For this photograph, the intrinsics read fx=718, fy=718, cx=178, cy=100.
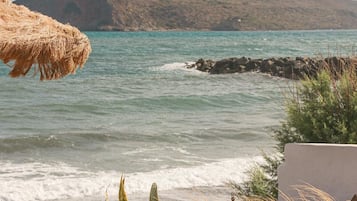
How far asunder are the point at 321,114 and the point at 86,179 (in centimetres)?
466

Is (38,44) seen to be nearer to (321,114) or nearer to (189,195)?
(321,114)

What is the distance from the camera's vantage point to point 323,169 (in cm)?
590

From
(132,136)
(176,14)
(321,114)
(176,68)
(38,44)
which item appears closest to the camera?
(38,44)

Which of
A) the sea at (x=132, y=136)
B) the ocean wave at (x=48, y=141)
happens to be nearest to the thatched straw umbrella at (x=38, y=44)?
the sea at (x=132, y=136)

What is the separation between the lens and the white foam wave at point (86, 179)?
32.6ft

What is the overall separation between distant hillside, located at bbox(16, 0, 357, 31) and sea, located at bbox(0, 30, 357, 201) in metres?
82.9

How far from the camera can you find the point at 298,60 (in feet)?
110

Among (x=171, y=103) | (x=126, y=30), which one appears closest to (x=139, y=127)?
(x=171, y=103)

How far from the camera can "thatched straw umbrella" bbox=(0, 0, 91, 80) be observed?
477 centimetres

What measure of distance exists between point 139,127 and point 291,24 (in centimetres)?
10855

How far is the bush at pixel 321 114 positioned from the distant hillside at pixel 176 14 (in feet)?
333

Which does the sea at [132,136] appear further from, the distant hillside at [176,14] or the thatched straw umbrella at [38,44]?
the distant hillside at [176,14]

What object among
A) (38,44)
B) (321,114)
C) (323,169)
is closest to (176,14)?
(321,114)

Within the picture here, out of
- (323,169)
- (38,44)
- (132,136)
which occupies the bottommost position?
(132,136)
